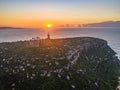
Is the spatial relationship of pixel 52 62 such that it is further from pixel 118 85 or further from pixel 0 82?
pixel 118 85

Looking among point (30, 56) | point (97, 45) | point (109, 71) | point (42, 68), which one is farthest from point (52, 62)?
point (97, 45)

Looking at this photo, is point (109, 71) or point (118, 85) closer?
point (118, 85)

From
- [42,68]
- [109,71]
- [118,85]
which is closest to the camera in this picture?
[42,68]

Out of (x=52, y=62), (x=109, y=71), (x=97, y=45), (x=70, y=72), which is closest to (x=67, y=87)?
(x=70, y=72)

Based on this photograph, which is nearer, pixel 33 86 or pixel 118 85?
pixel 33 86

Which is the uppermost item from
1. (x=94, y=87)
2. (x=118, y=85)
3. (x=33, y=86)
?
(x=33, y=86)

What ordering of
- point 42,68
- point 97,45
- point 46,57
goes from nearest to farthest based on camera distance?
point 42,68 → point 46,57 → point 97,45

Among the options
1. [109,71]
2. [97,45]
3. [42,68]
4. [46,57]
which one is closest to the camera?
[42,68]

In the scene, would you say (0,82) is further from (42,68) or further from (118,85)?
(118,85)

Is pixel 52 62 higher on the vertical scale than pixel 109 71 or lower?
higher
